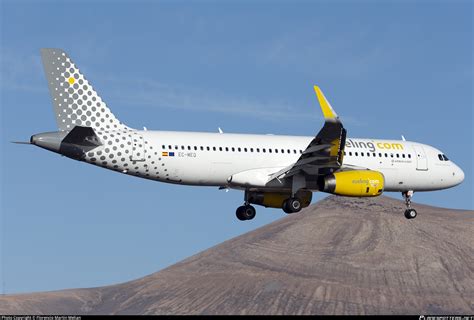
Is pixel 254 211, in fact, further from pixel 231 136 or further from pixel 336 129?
pixel 336 129

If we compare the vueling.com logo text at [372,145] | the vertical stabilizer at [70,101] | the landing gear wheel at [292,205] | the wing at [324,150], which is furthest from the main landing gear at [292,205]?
the vertical stabilizer at [70,101]

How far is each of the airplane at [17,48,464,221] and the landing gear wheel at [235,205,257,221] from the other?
109 centimetres

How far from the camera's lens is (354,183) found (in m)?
54.9

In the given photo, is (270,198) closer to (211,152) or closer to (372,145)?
(211,152)

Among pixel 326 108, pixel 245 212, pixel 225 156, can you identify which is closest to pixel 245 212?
pixel 245 212

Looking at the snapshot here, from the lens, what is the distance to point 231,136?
5584 centimetres

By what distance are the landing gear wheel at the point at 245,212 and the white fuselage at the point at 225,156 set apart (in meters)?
4.22

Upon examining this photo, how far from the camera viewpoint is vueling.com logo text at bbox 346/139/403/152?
5916cm

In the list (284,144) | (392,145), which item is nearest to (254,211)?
(284,144)

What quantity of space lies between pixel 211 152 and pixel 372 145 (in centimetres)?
→ 1080

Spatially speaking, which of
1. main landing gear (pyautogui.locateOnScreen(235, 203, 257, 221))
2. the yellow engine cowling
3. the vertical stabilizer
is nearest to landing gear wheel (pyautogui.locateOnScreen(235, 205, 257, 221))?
main landing gear (pyautogui.locateOnScreen(235, 203, 257, 221))

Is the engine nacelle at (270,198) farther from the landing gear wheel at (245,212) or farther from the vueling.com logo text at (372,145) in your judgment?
the vueling.com logo text at (372,145)

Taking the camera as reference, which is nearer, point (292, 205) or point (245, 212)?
point (292, 205)

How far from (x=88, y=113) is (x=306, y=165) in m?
11.8
